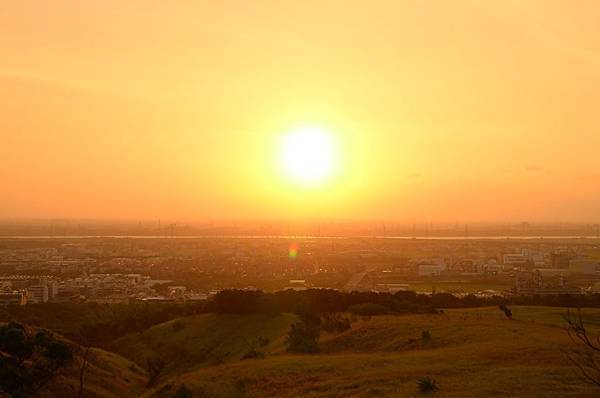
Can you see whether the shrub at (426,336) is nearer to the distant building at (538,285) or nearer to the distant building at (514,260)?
the distant building at (538,285)

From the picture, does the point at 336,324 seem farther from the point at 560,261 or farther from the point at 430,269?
the point at 560,261

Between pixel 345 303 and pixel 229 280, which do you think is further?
pixel 229 280

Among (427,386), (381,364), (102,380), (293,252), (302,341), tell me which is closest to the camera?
(427,386)

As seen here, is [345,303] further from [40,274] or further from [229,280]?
[40,274]

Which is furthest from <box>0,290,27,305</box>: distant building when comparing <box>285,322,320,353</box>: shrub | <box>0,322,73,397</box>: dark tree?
<box>285,322,320,353</box>: shrub

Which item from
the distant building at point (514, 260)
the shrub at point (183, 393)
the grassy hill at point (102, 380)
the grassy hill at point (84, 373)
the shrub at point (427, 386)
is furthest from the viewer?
the distant building at point (514, 260)

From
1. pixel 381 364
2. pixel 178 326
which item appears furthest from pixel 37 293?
pixel 381 364

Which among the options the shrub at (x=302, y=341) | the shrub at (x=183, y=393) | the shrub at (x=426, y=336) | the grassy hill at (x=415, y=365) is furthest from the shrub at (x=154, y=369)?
the shrub at (x=426, y=336)

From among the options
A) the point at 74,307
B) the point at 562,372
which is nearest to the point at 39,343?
the point at 562,372
